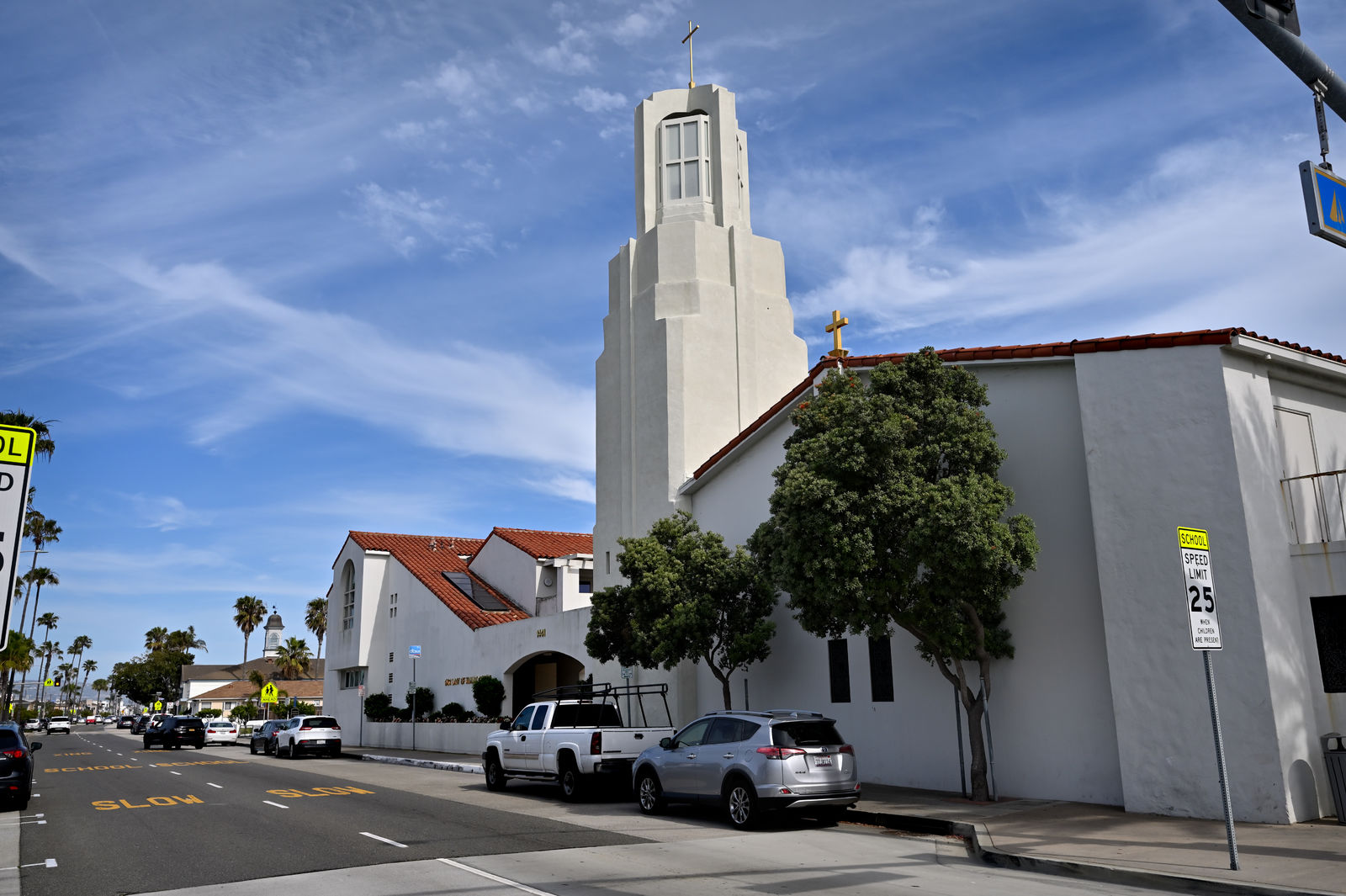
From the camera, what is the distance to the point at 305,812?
1655cm

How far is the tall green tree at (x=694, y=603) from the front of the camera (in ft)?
64.4

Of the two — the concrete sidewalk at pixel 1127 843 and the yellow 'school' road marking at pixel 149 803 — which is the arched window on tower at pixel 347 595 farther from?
the concrete sidewalk at pixel 1127 843

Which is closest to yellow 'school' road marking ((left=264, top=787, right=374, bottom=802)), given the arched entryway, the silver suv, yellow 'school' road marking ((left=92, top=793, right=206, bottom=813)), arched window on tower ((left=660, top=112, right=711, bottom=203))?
yellow 'school' road marking ((left=92, top=793, right=206, bottom=813))

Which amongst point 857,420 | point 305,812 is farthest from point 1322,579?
point 305,812

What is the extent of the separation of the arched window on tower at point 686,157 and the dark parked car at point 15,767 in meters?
Result: 20.1

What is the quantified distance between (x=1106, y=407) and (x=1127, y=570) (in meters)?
2.44

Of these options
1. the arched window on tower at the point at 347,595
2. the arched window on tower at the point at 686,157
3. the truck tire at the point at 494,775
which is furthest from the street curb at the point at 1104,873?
the arched window on tower at the point at 347,595

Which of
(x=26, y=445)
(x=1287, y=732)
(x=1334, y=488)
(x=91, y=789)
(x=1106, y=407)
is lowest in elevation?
(x=91, y=789)

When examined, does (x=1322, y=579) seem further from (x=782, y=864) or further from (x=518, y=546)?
(x=518, y=546)

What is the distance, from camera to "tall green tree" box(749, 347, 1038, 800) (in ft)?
47.0

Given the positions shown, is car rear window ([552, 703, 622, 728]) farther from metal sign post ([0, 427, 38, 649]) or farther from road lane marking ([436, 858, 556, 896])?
metal sign post ([0, 427, 38, 649])

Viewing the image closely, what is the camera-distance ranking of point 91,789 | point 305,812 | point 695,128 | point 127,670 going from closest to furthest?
point 305,812
point 91,789
point 695,128
point 127,670

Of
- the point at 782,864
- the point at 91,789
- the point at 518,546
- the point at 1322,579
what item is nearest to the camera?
the point at 782,864

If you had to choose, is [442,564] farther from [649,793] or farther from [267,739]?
[649,793]
